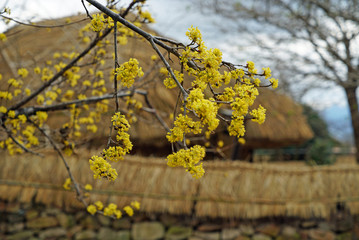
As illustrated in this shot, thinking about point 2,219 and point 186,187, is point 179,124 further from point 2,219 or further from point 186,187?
point 2,219

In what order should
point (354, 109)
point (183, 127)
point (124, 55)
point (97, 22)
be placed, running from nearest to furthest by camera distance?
point (183, 127) → point (97, 22) → point (124, 55) → point (354, 109)

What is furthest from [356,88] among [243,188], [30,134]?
[30,134]

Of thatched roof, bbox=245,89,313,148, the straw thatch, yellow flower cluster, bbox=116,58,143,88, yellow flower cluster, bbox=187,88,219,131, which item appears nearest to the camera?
yellow flower cluster, bbox=187,88,219,131

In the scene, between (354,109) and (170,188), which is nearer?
(170,188)

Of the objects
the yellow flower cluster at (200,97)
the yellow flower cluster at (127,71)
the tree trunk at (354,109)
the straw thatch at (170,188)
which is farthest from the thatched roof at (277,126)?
the yellow flower cluster at (127,71)

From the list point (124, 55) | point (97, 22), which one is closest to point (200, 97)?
point (97, 22)

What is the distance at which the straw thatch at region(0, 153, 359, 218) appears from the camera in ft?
14.4

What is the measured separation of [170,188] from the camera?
14.7ft

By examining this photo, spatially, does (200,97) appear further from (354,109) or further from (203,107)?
(354,109)

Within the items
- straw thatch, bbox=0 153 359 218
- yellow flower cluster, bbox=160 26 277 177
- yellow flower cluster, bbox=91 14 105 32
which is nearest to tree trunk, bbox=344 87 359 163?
straw thatch, bbox=0 153 359 218

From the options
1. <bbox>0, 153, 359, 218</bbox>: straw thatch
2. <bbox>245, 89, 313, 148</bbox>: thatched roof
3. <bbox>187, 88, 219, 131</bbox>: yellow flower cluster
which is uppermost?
<bbox>245, 89, 313, 148</bbox>: thatched roof

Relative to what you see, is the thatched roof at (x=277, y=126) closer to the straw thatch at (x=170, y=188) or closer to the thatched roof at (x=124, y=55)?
the thatched roof at (x=124, y=55)

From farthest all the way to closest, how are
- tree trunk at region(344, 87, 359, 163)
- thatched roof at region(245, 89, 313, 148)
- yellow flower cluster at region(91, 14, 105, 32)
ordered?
tree trunk at region(344, 87, 359, 163) → thatched roof at region(245, 89, 313, 148) → yellow flower cluster at region(91, 14, 105, 32)

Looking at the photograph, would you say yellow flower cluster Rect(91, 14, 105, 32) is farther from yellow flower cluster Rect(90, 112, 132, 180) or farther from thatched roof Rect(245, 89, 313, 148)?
thatched roof Rect(245, 89, 313, 148)
